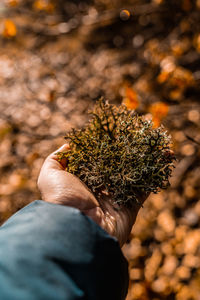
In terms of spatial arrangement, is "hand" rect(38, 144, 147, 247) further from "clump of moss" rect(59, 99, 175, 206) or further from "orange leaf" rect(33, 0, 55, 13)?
"orange leaf" rect(33, 0, 55, 13)

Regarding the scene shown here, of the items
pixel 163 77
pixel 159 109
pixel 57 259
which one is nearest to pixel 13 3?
pixel 163 77

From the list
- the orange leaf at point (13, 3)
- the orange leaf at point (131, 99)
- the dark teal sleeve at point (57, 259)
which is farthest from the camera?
the orange leaf at point (13, 3)

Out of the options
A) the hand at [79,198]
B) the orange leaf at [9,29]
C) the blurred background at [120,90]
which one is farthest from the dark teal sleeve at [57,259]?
the orange leaf at [9,29]

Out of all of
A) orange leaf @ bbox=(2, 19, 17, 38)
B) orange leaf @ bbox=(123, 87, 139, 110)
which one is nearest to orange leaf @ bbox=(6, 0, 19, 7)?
orange leaf @ bbox=(2, 19, 17, 38)

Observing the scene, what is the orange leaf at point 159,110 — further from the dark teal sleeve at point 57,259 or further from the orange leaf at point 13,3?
the orange leaf at point 13,3

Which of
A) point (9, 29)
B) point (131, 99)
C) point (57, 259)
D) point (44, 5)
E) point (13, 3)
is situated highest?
point (13, 3)

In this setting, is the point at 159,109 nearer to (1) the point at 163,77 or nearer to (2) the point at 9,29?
(1) the point at 163,77
